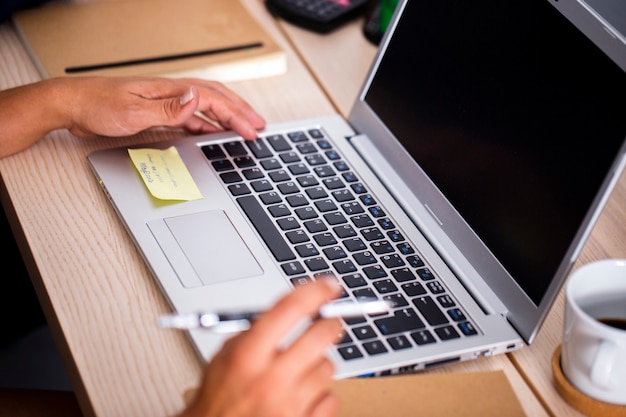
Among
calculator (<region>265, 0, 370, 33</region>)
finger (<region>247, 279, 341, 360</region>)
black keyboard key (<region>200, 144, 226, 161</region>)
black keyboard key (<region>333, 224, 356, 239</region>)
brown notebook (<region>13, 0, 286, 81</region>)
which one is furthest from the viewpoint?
calculator (<region>265, 0, 370, 33</region>)

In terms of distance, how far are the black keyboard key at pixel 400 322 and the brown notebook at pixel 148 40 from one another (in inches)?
19.8

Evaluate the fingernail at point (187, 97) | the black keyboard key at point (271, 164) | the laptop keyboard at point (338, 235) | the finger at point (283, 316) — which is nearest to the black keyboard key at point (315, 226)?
the laptop keyboard at point (338, 235)

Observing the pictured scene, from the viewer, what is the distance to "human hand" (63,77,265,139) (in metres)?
1.01

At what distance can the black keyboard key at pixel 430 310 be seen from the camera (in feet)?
2.72

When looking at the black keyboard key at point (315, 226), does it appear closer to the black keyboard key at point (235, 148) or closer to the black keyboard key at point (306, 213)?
the black keyboard key at point (306, 213)

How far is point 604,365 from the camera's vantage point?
2.39 ft

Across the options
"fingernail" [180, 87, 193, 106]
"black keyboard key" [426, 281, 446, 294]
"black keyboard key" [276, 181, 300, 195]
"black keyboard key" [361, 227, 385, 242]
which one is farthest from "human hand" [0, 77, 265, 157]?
"black keyboard key" [426, 281, 446, 294]

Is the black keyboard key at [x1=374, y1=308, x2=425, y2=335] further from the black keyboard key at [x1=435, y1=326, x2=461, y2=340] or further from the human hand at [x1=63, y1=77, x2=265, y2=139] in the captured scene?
the human hand at [x1=63, y1=77, x2=265, y2=139]

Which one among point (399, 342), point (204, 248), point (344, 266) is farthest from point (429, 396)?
point (204, 248)

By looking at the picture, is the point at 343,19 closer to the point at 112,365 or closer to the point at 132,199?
Answer: the point at 132,199

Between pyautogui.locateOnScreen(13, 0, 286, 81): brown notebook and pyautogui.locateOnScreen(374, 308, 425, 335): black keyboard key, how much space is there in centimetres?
50

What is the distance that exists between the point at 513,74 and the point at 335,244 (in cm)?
26

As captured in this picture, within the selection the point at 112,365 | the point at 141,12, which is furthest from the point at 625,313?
the point at 141,12

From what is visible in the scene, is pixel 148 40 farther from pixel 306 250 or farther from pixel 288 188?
pixel 306 250
